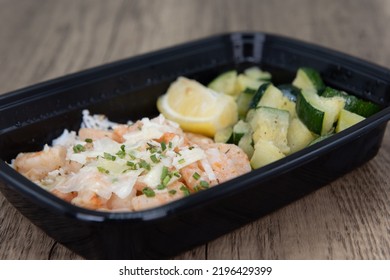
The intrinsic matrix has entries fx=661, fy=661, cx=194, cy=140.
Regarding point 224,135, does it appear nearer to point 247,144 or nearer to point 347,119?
point 247,144

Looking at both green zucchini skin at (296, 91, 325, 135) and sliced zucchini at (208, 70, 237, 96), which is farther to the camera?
sliced zucchini at (208, 70, 237, 96)

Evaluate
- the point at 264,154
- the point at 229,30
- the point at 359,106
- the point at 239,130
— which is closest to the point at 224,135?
the point at 239,130

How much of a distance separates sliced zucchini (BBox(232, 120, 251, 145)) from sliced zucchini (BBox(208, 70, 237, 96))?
1.42 ft

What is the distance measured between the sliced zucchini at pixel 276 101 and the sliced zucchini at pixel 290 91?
0.05 m

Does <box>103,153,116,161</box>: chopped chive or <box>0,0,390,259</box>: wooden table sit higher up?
<box>103,153,116,161</box>: chopped chive

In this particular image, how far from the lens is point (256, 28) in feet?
14.1

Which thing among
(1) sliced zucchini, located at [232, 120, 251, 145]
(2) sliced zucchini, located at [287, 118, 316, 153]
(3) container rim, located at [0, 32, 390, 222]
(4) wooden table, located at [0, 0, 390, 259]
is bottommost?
(4) wooden table, located at [0, 0, 390, 259]

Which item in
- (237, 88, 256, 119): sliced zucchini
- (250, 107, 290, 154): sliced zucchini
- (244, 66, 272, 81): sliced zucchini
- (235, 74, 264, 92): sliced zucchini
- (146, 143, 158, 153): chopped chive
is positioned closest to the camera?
(146, 143, 158, 153): chopped chive

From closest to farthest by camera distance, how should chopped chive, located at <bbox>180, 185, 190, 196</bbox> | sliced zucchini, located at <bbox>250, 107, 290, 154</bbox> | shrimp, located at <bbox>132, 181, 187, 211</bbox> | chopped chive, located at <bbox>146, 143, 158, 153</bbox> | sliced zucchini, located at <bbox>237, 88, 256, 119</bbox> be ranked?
shrimp, located at <bbox>132, 181, 187, 211</bbox>, chopped chive, located at <bbox>180, 185, 190, 196</bbox>, chopped chive, located at <bbox>146, 143, 158, 153</bbox>, sliced zucchini, located at <bbox>250, 107, 290, 154</bbox>, sliced zucchini, located at <bbox>237, 88, 256, 119</bbox>

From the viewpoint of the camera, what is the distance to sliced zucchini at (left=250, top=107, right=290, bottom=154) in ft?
8.67

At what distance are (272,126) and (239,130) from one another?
163mm

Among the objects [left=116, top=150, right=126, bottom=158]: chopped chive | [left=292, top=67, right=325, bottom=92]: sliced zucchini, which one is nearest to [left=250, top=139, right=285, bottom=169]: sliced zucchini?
[left=116, top=150, right=126, bottom=158]: chopped chive

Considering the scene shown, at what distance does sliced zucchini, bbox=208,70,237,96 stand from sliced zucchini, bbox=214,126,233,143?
0.34 metres

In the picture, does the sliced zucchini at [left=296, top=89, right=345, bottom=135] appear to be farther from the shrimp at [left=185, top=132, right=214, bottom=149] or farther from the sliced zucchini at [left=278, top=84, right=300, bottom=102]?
the shrimp at [left=185, top=132, right=214, bottom=149]
